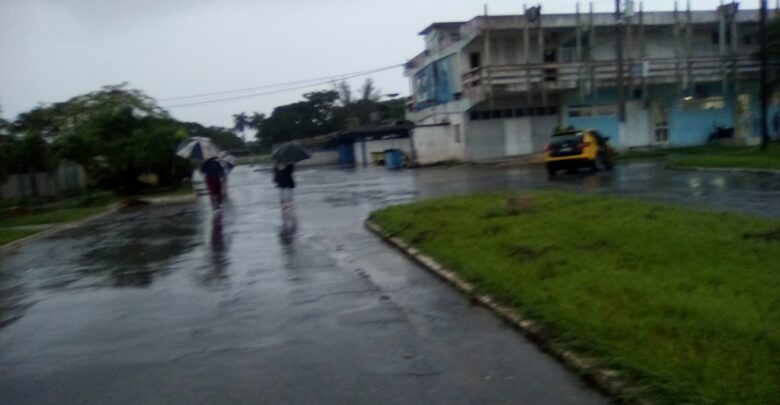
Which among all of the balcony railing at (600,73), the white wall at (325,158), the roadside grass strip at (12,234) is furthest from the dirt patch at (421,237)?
the white wall at (325,158)

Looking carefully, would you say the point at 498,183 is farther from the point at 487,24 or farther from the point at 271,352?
the point at 271,352

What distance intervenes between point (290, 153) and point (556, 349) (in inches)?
604

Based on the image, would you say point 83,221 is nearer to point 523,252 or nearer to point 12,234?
point 12,234

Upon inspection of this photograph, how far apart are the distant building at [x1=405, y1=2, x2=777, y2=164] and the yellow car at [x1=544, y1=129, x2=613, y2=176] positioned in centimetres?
1207

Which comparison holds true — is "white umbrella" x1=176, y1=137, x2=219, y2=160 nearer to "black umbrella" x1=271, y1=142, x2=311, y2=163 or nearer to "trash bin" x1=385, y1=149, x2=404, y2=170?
"black umbrella" x1=271, y1=142, x2=311, y2=163

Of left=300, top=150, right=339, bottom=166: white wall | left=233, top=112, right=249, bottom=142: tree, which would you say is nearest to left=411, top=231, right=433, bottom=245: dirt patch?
left=300, top=150, right=339, bottom=166: white wall

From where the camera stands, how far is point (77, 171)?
47.3 meters

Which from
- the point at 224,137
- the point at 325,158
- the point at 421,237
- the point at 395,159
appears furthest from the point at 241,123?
the point at 421,237

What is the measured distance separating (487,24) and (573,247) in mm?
32062

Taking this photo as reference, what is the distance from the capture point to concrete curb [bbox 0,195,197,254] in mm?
19112

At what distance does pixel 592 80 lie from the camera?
1645 inches

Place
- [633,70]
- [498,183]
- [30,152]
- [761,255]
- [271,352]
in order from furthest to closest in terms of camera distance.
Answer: [633,70] < [30,152] < [498,183] < [761,255] < [271,352]

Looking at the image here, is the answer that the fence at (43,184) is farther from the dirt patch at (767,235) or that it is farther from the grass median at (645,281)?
the dirt patch at (767,235)

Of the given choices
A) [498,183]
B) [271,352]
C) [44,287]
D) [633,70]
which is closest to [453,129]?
[633,70]
